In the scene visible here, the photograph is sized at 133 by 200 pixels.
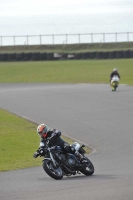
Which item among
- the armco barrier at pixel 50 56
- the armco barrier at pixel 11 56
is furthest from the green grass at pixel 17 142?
the armco barrier at pixel 50 56

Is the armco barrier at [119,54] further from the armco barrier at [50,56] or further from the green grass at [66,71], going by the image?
the armco barrier at [50,56]

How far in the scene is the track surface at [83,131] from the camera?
12.4 meters

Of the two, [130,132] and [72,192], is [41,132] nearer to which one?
[72,192]

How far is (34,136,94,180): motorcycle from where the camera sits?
47.1 ft

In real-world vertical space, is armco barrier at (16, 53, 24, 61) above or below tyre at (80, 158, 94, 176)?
below

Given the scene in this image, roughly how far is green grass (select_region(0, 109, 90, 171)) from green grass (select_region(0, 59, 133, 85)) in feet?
71.3

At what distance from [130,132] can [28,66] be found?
4468cm

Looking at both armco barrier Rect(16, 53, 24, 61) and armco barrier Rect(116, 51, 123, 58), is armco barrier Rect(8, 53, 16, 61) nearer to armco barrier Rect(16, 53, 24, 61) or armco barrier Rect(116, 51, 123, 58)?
armco barrier Rect(16, 53, 24, 61)

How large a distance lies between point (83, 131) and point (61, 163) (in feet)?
32.8

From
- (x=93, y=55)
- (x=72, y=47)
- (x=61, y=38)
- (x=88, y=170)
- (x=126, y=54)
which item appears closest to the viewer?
(x=88, y=170)

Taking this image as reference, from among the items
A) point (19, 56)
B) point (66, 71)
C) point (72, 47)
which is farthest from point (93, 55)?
point (66, 71)

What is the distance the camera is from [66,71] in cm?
6062

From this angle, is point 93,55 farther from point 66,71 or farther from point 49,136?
point 49,136

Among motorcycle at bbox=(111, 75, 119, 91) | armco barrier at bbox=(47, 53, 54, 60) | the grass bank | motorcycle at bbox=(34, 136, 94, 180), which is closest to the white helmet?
motorcycle at bbox=(34, 136, 94, 180)
